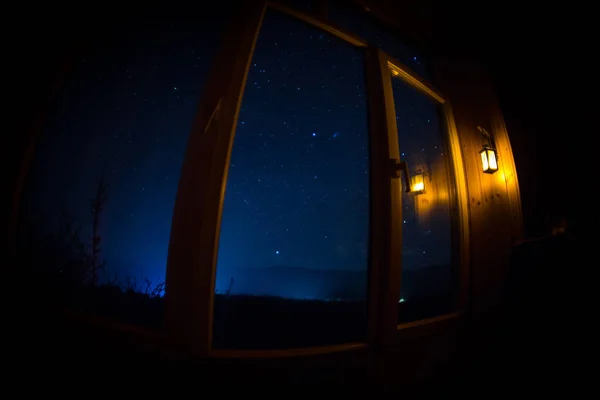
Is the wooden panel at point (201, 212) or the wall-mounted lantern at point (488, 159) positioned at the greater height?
the wall-mounted lantern at point (488, 159)

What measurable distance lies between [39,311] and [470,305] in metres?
3.16

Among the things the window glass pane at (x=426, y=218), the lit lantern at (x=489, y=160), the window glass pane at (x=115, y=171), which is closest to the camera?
the window glass pane at (x=115, y=171)

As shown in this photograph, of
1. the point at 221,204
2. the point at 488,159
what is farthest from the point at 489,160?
the point at 221,204

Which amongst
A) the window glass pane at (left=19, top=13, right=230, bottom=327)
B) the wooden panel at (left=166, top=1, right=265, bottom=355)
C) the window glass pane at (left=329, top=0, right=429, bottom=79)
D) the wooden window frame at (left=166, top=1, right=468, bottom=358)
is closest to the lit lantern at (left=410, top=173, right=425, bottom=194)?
the wooden window frame at (left=166, top=1, right=468, bottom=358)

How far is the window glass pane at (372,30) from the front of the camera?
186cm

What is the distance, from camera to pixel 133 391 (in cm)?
108

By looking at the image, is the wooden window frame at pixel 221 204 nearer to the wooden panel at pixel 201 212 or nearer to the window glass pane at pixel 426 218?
the wooden panel at pixel 201 212

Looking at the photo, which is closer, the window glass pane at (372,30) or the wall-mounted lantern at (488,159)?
the window glass pane at (372,30)

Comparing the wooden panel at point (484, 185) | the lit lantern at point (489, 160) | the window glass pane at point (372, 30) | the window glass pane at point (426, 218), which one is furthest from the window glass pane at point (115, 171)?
the lit lantern at point (489, 160)

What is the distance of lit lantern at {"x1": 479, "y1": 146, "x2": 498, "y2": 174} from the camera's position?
206 centimetres

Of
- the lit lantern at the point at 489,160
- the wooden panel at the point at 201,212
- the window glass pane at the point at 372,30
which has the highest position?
the window glass pane at the point at 372,30

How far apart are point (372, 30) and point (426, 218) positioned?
75.7 inches

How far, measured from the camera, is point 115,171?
1571 mm

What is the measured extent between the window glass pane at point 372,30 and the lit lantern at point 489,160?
3.43ft
